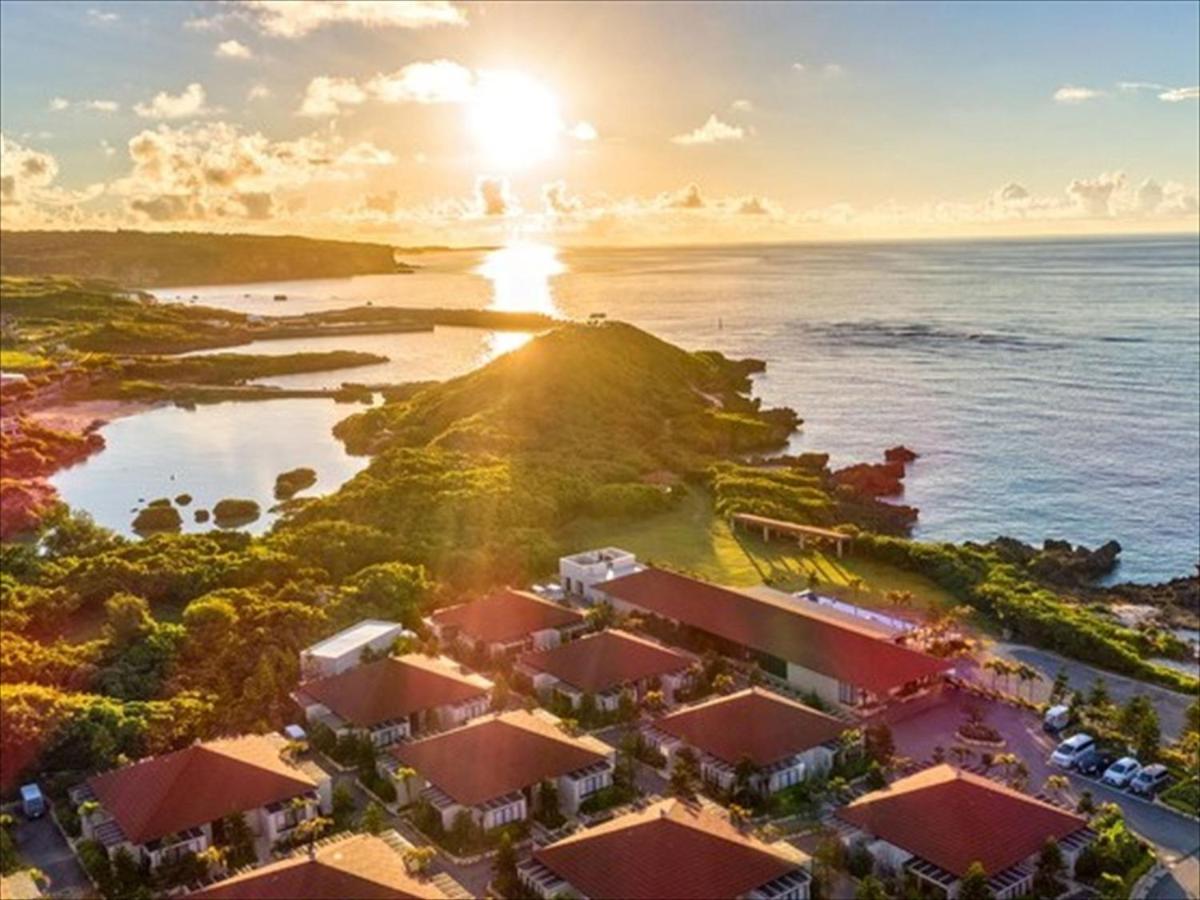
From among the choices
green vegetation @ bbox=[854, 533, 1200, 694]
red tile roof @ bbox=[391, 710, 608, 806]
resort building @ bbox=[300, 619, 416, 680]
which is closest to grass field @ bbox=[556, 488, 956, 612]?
green vegetation @ bbox=[854, 533, 1200, 694]

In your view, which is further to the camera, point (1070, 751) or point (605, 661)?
point (605, 661)

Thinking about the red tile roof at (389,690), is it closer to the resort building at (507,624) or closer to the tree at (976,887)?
the resort building at (507,624)

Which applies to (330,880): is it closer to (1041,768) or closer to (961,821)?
(961,821)

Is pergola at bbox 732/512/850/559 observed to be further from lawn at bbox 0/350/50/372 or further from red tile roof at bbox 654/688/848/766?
lawn at bbox 0/350/50/372

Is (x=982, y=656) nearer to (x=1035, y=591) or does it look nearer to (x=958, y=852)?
(x=1035, y=591)

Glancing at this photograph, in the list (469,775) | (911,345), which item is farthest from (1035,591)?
(911,345)

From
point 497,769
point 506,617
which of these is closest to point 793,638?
point 506,617
